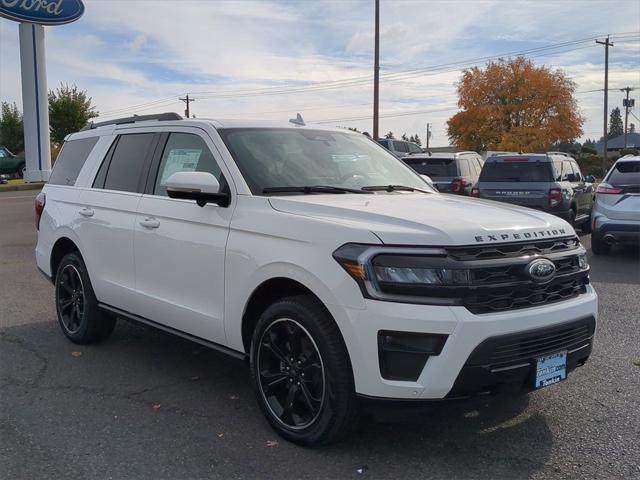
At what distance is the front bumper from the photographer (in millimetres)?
3145

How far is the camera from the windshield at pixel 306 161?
14.1ft

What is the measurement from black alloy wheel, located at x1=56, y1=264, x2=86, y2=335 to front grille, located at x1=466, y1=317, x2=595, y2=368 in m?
3.68

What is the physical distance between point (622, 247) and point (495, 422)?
9141mm

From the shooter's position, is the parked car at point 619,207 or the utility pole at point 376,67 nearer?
the parked car at point 619,207

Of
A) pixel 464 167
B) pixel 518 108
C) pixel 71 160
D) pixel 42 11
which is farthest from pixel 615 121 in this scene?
pixel 71 160

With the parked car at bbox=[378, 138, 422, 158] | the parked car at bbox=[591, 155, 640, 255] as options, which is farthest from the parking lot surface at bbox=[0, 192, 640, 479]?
the parked car at bbox=[378, 138, 422, 158]

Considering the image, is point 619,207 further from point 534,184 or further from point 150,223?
point 150,223

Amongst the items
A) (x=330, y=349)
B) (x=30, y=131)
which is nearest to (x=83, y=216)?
(x=330, y=349)

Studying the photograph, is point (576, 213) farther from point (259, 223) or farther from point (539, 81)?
point (539, 81)

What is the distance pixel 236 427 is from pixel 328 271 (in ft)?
4.09

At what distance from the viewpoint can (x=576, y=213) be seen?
12.9 m

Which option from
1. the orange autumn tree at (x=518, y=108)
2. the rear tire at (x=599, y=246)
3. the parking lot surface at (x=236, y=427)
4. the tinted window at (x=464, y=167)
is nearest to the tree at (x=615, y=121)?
the orange autumn tree at (x=518, y=108)

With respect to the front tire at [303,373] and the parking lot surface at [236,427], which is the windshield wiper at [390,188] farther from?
the parking lot surface at [236,427]

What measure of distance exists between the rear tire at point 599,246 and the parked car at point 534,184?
1.26m
